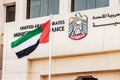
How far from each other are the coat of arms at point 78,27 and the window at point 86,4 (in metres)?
1.99

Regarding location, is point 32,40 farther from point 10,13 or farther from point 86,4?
point 10,13

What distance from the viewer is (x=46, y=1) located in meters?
29.6

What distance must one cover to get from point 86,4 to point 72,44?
3.20m

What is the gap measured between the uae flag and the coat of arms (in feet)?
5.06

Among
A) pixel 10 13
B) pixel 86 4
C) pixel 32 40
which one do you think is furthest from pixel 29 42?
pixel 10 13

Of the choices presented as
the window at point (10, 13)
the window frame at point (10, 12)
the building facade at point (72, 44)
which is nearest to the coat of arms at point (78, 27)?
the building facade at point (72, 44)

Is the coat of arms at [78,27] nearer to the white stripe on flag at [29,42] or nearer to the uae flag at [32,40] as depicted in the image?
the uae flag at [32,40]

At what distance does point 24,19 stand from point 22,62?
3.16 metres

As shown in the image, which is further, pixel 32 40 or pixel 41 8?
pixel 41 8

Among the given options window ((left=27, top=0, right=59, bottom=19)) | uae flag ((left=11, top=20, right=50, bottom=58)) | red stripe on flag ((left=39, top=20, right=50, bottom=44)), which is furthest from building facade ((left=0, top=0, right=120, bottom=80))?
uae flag ((left=11, top=20, right=50, bottom=58))

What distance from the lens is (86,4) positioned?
91.8 ft

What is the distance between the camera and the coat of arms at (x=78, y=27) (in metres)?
25.5

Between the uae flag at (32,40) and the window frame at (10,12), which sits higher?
the window frame at (10,12)

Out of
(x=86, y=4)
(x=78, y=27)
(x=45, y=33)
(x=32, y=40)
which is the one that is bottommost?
(x=32, y=40)
